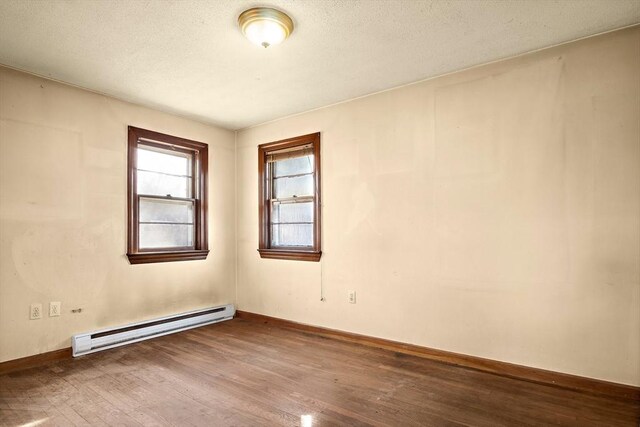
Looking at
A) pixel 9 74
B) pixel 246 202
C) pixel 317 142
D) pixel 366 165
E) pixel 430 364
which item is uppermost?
pixel 9 74

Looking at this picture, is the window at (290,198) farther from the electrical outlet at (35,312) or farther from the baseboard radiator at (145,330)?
the electrical outlet at (35,312)

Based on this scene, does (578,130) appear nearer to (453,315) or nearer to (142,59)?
(453,315)

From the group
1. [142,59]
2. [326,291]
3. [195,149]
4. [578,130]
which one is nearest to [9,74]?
[142,59]

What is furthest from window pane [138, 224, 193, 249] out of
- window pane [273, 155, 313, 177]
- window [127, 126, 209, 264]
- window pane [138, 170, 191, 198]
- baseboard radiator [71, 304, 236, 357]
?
window pane [273, 155, 313, 177]

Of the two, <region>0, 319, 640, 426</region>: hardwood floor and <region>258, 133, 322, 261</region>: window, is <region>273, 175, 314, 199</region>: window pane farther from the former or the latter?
<region>0, 319, 640, 426</region>: hardwood floor

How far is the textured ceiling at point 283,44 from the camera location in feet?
7.44

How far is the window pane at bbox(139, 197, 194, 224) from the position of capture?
159 inches

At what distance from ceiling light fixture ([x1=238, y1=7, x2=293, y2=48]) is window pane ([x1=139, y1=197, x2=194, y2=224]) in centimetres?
239

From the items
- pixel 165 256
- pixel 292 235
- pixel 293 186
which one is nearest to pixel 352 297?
pixel 292 235

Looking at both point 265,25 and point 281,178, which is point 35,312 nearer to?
point 281,178

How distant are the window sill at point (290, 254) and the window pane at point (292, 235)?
0.45 feet

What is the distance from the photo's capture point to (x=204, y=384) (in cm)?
270

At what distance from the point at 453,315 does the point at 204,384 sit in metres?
2.13

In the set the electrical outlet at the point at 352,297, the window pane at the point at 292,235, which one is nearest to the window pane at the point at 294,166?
the window pane at the point at 292,235
